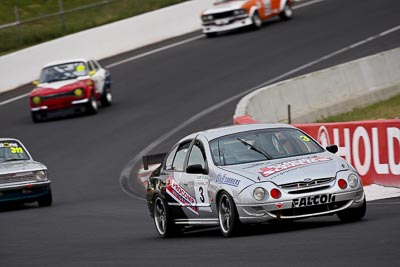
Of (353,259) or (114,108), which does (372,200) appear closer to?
(353,259)

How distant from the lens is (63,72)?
30266 mm

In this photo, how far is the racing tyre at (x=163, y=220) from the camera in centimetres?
1310

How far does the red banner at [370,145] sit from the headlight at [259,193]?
4.08 metres

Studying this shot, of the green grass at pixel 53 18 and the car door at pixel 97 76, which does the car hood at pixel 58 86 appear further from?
the green grass at pixel 53 18

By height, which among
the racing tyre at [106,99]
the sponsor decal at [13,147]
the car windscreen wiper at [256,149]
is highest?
the car windscreen wiper at [256,149]

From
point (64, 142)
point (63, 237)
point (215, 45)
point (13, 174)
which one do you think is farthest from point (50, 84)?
point (63, 237)

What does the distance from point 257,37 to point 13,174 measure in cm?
1873

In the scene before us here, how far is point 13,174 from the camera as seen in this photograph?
63.2 feet

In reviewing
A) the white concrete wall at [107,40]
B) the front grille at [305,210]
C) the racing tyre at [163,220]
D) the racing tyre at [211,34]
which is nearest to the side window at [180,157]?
the racing tyre at [163,220]

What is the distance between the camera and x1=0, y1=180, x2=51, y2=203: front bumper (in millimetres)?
19161

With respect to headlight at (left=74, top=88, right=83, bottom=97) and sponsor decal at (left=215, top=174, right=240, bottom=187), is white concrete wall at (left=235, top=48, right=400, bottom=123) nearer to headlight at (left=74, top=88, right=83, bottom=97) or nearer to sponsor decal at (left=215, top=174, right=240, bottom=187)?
headlight at (left=74, top=88, right=83, bottom=97)

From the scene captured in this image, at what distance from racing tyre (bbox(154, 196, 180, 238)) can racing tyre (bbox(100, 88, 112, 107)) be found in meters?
17.4

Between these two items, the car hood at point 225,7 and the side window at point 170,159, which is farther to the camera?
the car hood at point 225,7

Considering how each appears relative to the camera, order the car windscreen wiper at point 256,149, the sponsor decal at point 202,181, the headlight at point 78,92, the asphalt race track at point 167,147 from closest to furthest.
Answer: the asphalt race track at point 167,147 → the car windscreen wiper at point 256,149 → the sponsor decal at point 202,181 → the headlight at point 78,92
